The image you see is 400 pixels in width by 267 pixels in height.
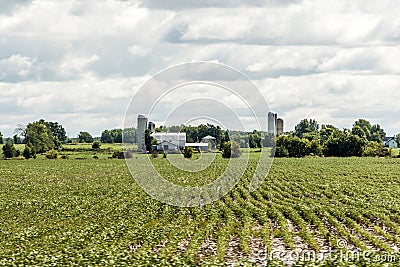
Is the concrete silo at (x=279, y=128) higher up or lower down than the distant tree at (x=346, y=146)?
higher up

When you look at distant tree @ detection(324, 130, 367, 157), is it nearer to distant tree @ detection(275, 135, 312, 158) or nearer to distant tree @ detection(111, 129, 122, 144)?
distant tree @ detection(275, 135, 312, 158)

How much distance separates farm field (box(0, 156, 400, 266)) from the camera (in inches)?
593

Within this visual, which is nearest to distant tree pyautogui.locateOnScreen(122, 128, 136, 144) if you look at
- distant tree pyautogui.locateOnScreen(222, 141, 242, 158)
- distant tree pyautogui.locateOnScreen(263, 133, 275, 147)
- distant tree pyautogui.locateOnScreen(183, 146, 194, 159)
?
distant tree pyautogui.locateOnScreen(263, 133, 275, 147)

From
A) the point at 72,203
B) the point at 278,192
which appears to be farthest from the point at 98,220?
the point at 278,192

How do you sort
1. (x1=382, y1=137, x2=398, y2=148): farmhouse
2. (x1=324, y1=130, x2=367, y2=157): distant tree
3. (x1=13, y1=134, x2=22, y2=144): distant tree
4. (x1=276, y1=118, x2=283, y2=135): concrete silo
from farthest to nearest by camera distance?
(x1=382, y1=137, x2=398, y2=148): farmhouse
(x1=13, y1=134, x2=22, y2=144): distant tree
(x1=324, y1=130, x2=367, y2=157): distant tree
(x1=276, y1=118, x2=283, y2=135): concrete silo

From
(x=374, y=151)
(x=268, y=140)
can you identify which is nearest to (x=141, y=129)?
(x=268, y=140)

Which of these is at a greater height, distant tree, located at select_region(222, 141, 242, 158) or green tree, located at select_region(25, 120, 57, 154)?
green tree, located at select_region(25, 120, 57, 154)

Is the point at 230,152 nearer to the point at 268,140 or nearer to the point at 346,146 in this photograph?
the point at 268,140

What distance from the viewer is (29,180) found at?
47.1 meters

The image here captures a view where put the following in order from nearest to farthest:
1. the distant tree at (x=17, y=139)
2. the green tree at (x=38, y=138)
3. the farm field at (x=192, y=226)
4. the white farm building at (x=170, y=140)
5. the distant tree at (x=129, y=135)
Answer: the farm field at (x=192, y=226), the distant tree at (x=129, y=135), the white farm building at (x=170, y=140), the green tree at (x=38, y=138), the distant tree at (x=17, y=139)

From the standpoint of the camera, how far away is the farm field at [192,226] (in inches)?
593

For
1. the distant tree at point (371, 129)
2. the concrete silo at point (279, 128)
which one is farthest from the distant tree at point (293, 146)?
the distant tree at point (371, 129)

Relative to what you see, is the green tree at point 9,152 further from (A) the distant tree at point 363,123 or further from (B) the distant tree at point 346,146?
(A) the distant tree at point 363,123

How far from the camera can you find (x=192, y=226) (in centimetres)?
2105
